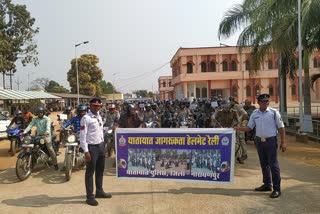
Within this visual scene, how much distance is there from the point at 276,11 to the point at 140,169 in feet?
28.8

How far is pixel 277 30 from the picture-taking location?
10164mm

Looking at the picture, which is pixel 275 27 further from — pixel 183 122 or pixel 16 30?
pixel 16 30

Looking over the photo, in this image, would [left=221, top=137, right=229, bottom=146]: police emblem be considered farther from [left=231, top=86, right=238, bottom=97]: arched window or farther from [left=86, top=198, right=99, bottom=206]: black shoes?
[left=231, top=86, right=238, bottom=97]: arched window

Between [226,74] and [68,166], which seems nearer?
[68,166]

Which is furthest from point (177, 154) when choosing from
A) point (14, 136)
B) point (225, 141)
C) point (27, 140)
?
point (14, 136)

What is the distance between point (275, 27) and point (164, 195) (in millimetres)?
9415

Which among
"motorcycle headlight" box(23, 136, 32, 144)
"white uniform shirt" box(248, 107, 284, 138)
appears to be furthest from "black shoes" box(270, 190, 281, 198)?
"motorcycle headlight" box(23, 136, 32, 144)

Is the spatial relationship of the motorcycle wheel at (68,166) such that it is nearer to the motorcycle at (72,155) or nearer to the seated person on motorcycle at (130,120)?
the motorcycle at (72,155)

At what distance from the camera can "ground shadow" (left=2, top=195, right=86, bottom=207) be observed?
4.33 m

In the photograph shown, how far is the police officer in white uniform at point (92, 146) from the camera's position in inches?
163

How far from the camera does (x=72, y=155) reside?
584cm

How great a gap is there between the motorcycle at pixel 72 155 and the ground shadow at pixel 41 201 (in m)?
0.98

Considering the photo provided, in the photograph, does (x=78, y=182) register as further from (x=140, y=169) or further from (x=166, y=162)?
(x=166, y=162)

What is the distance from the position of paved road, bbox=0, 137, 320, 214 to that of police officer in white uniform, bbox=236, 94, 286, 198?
263 mm
